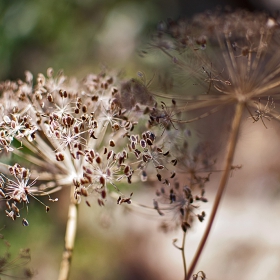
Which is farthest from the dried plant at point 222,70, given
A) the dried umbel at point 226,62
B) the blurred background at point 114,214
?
the blurred background at point 114,214

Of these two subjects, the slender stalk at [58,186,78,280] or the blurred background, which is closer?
the slender stalk at [58,186,78,280]

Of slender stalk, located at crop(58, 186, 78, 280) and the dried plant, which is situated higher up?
the dried plant

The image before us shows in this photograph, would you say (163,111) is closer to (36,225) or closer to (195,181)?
(195,181)

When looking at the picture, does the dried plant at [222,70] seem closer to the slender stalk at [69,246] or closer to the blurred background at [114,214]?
the slender stalk at [69,246]

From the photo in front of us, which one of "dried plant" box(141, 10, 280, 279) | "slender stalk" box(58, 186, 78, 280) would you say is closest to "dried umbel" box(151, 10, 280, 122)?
"dried plant" box(141, 10, 280, 279)

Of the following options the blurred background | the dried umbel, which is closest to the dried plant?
the dried umbel

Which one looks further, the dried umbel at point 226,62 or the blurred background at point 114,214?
the blurred background at point 114,214

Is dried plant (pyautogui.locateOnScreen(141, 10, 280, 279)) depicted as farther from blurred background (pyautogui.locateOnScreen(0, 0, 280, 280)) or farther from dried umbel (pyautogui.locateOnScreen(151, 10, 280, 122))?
blurred background (pyautogui.locateOnScreen(0, 0, 280, 280))

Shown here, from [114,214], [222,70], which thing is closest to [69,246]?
[222,70]

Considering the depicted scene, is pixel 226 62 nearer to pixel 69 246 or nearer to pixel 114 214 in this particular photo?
pixel 69 246
